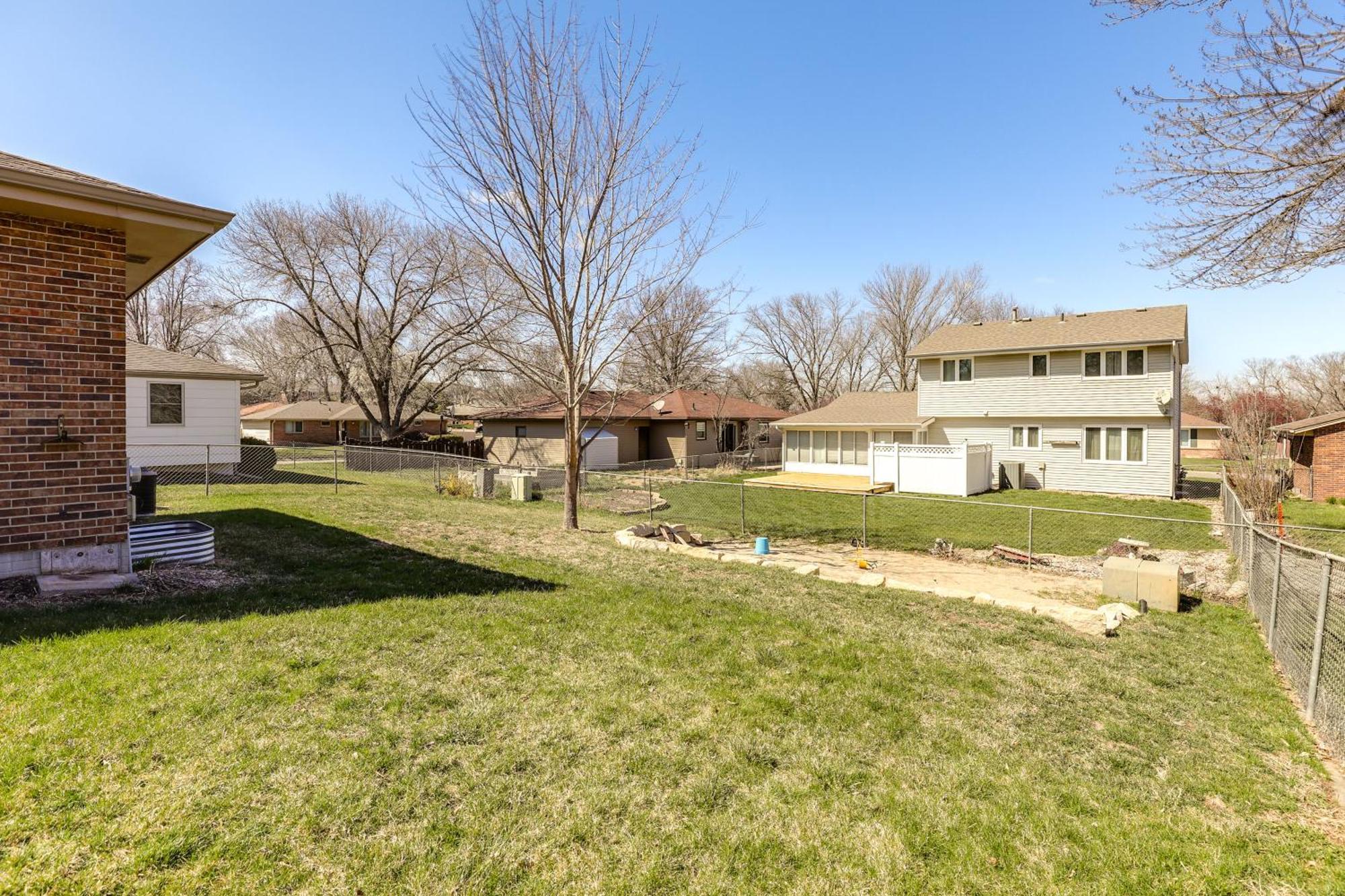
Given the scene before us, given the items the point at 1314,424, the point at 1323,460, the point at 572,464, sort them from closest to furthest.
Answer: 1. the point at 572,464
2. the point at 1323,460
3. the point at 1314,424

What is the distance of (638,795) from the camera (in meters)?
2.90

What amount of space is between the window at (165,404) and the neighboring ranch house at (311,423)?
72.4 feet

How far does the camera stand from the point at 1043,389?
20.7 metres

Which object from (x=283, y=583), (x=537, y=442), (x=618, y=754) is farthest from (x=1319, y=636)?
(x=537, y=442)

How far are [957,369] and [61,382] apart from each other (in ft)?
77.1

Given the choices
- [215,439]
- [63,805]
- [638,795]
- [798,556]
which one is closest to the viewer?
[63,805]

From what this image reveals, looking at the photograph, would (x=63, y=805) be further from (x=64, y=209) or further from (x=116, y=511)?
(x=64, y=209)

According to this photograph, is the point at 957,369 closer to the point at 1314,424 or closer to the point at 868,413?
the point at 868,413

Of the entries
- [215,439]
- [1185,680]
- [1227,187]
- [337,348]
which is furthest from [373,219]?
[1185,680]

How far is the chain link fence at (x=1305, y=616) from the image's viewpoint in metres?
4.13

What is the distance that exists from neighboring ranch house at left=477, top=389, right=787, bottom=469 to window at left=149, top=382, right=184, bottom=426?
12.5 metres

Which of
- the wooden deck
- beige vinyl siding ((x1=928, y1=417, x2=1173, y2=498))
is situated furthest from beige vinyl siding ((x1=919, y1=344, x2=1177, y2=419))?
the wooden deck

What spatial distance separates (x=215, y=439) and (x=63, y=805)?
18149 millimetres

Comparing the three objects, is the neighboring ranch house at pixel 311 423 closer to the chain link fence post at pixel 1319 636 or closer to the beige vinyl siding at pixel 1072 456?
the beige vinyl siding at pixel 1072 456
